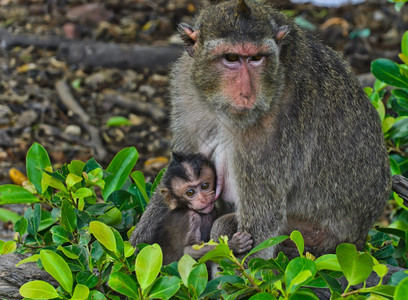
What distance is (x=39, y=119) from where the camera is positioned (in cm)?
852

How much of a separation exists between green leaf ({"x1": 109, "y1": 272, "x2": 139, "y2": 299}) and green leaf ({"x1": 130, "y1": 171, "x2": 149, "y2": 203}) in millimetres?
1518

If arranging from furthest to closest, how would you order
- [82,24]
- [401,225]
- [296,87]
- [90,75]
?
[82,24]
[90,75]
[401,225]
[296,87]

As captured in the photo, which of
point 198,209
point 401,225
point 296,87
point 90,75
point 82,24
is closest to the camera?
point 296,87

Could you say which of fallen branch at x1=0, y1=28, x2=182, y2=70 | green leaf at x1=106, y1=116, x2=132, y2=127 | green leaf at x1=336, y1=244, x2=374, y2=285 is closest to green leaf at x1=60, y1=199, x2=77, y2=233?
green leaf at x1=336, y1=244, x2=374, y2=285

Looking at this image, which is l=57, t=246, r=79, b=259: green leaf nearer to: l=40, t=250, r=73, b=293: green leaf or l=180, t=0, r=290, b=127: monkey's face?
l=40, t=250, r=73, b=293: green leaf

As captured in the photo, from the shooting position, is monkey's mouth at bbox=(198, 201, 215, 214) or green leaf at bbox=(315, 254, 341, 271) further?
monkey's mouth at bbox=(198, 201, 215, 214)

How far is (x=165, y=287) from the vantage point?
140 inches

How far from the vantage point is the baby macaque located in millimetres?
4773

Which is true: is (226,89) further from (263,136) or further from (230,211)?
(230,211)

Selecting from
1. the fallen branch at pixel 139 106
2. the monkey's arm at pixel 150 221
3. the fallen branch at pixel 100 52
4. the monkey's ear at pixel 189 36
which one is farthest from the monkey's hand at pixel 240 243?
the fallen branch at pixel 100 52

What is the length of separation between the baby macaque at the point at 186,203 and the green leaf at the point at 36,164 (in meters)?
0.83

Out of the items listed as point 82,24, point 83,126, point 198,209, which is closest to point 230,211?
point 198,209

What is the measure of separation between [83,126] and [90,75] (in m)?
1.25

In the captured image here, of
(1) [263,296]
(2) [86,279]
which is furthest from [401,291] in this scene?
(2) [86,279]
